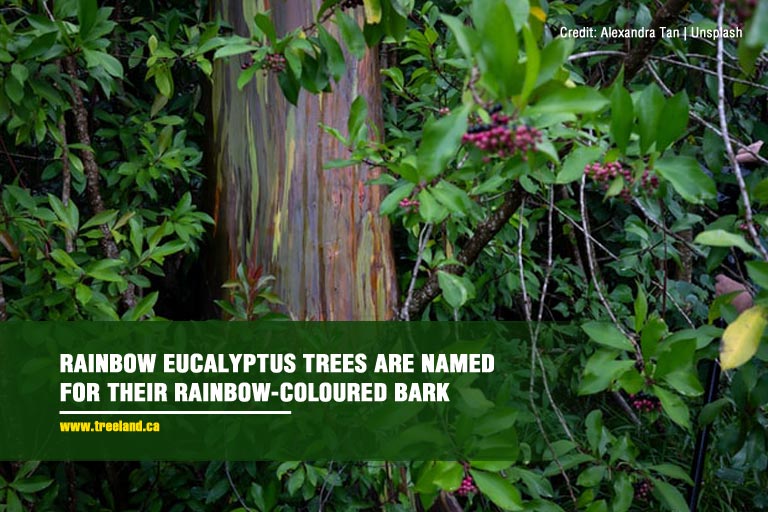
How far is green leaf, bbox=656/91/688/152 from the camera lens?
120 cm

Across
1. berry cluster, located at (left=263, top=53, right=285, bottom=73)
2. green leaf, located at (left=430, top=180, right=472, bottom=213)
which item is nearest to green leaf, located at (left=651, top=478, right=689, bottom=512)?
green leaf, located at (left=430, top=180, right=472, bottom=213)

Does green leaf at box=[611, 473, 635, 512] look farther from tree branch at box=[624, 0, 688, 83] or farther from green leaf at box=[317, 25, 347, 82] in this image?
green leaf at box=[317, 25, 347, 82]

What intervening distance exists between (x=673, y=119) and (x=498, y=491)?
65cm

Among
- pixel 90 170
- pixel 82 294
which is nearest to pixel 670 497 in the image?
pixel 82 294

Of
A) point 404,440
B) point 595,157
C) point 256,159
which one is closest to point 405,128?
point 256,159

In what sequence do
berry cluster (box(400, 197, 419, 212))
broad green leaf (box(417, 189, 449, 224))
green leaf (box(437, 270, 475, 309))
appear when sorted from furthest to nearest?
green leaf (box(437, 270, 475, 309)) < berry cluster (box(400, 197, 419, 212)) < broad green leaf (box(417, 189, 449, 224))

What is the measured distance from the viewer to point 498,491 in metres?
1.45

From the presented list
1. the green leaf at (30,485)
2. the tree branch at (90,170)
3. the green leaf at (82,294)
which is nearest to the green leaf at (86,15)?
the tree branch at (90,170)

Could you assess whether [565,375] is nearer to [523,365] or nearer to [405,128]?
[523,365]

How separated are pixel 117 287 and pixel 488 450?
1084 mm

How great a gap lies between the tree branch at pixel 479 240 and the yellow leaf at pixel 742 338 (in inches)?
31.4

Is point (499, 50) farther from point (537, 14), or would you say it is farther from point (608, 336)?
point (608, 336)

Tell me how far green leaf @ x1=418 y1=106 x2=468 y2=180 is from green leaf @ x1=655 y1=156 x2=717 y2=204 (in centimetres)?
36

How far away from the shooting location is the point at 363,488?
2.22 m
